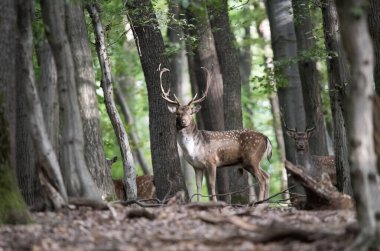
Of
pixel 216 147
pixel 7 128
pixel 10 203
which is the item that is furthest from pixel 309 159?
pixel 10 203

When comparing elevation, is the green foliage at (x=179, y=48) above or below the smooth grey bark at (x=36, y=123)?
above

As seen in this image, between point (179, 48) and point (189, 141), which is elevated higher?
point (179, 48)

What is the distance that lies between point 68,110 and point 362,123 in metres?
3.71

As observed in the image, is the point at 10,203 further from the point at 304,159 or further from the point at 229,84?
the point at 304,159

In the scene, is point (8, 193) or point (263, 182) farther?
point (263, 182)

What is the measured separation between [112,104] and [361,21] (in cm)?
762

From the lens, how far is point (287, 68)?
20906 millimetres

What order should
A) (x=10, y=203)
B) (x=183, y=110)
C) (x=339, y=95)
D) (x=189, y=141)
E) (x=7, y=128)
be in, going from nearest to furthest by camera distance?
(x=10, y=203) < (x=7, y=128) < (x=339, y=95) < (x=183, y=110) < (x=189, y=141)

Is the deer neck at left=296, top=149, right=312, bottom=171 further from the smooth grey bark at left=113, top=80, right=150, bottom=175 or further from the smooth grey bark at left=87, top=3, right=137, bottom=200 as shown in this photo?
the smooth grey bark at left=113, top=80, right=150, bottom=175

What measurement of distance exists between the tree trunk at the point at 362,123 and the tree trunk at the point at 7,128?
12.0ft

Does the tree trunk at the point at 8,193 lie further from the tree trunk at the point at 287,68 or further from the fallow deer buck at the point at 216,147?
the tree trunk at the point at 287,68

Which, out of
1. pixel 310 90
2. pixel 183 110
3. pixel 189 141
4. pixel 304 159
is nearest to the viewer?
pixel 183 110

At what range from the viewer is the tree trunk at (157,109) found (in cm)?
1557

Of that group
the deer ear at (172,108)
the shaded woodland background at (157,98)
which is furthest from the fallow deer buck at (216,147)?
the shaded woodland background at (157,98)
